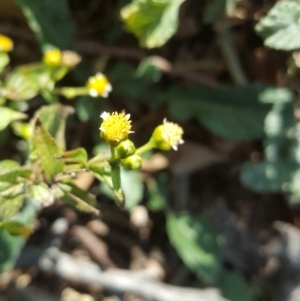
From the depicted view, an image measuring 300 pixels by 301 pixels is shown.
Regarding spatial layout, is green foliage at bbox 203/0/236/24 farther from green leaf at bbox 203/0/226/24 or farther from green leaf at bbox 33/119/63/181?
green leaf at bbox 33/119/63/181

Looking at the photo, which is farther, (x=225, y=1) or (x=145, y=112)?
(x=145, y=112)

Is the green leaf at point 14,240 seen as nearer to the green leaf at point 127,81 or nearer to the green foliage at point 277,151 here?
the green leaf at point 127,81

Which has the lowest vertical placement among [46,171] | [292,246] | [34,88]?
[46,171]

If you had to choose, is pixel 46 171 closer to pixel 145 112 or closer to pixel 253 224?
pixel 145 112

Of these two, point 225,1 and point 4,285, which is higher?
point 225,1

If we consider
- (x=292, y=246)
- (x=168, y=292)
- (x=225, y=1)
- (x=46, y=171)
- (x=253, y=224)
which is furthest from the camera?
(x=253, y=224)

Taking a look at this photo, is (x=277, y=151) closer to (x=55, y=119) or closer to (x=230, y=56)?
(x=230, y=56)

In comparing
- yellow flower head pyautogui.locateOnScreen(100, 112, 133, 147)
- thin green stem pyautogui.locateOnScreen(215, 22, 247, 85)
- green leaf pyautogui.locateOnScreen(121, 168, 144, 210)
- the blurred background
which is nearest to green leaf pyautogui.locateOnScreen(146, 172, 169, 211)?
the blurred background

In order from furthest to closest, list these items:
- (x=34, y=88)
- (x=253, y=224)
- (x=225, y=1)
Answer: (x=253, y=224) → (x=225, y=1) → (x=34, y=88)

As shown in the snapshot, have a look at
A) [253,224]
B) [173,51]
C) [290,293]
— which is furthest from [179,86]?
[290,293]

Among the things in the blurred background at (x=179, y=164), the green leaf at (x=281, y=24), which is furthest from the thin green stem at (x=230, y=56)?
the green leaf at (x=281, y=24)
